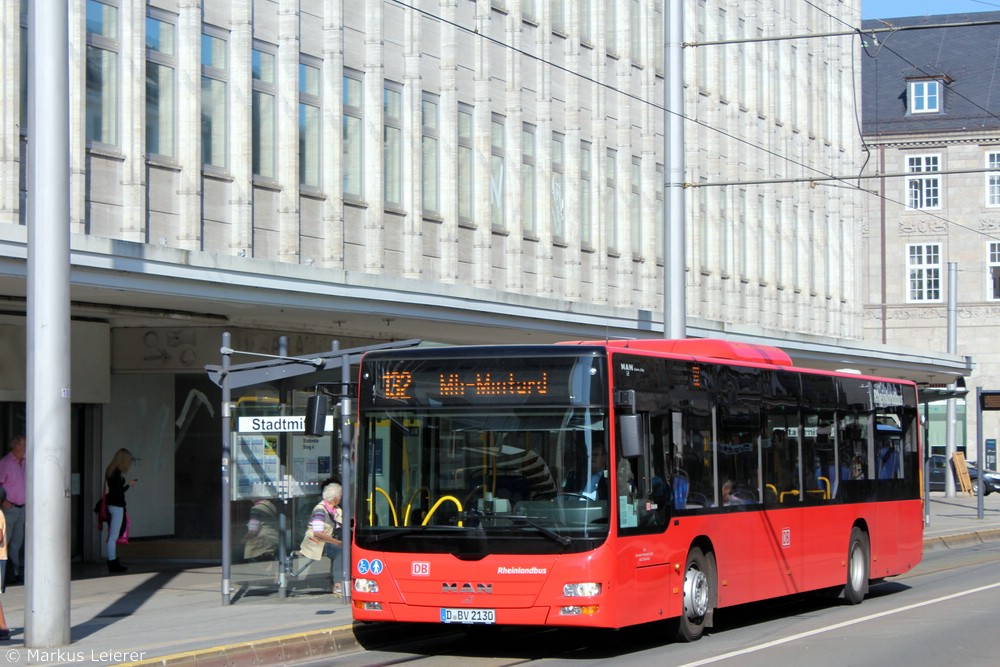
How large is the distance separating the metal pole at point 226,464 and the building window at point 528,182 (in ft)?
44.4

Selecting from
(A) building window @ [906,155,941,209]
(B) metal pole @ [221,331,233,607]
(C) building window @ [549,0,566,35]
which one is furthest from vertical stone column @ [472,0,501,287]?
(A) building window @ [906,155,941,209]

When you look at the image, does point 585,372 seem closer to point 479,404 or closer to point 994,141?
point 479,404

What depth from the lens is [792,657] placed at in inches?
500

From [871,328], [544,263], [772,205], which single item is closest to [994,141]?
[871,328]

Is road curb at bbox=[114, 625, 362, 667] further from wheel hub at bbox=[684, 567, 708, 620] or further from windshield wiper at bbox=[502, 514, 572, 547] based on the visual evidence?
wheel hub at bbox=[684, 567, 708, 620]

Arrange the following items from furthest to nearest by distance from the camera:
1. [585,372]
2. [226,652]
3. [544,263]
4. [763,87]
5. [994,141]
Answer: [994,141] < [763,87] < [544,263] < [585,372] < [226,652]

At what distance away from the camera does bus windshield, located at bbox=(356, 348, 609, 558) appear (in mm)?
12695

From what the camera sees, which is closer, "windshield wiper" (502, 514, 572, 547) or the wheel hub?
"windshield wiper" (502, 514, 572, 547)

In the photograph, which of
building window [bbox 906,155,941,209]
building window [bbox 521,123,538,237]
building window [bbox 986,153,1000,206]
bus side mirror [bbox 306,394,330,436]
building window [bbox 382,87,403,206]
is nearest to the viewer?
bus side mirror [bbox 306,394,330,436]

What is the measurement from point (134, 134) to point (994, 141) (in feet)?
170

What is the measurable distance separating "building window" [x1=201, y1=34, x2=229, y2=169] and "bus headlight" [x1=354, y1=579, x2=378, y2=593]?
378 inches

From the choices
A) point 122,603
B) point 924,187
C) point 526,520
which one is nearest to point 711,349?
point 526,520

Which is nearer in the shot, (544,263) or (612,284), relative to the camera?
(544,263)

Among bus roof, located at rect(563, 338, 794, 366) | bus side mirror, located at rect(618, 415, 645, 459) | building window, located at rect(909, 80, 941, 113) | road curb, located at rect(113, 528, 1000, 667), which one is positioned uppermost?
building window, located at rect(909, 80, 941, 113)
